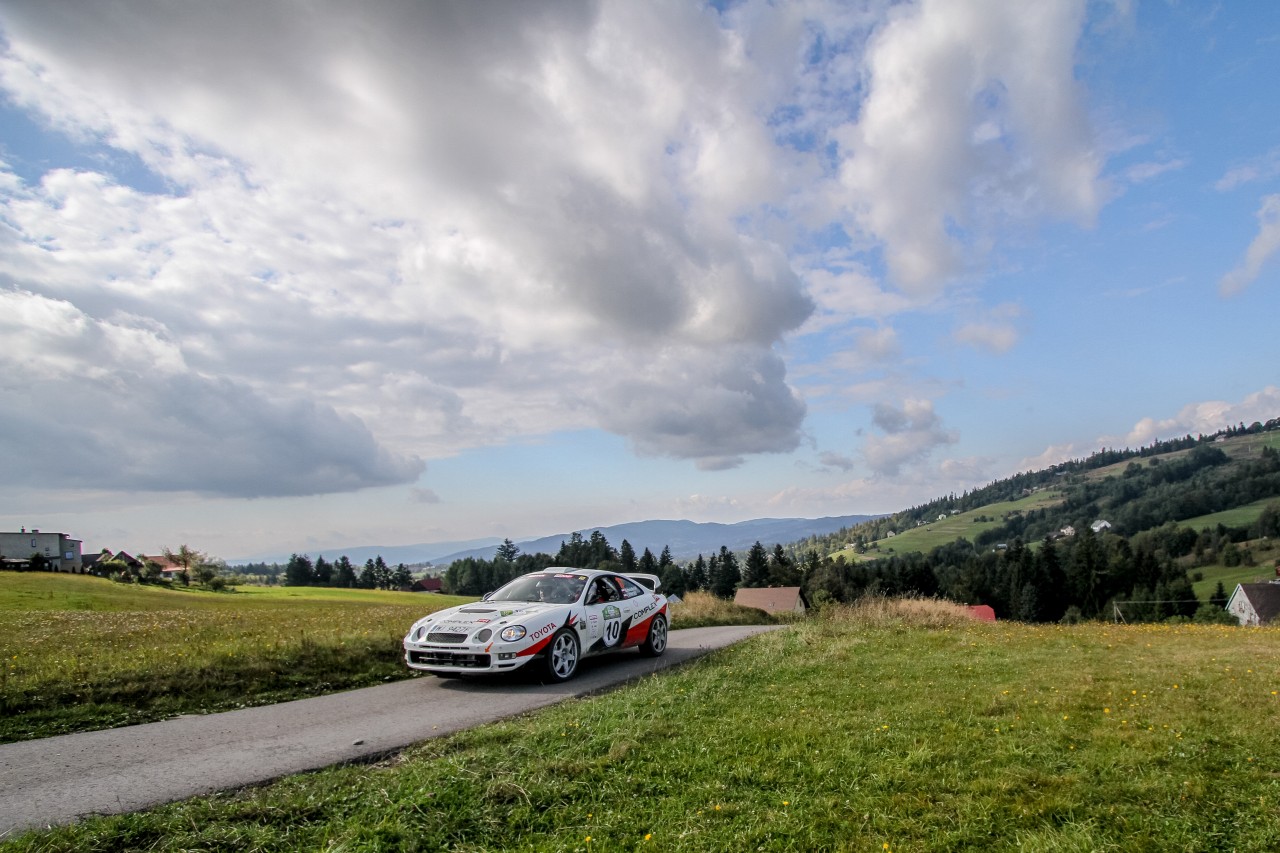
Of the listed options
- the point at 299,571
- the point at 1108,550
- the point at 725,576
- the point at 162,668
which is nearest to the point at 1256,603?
the point at 1108,550

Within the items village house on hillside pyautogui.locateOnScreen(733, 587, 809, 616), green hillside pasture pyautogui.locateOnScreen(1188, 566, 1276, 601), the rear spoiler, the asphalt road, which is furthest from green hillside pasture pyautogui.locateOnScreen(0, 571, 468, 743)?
green hillside pasture pyautogui.locateOnScreen(1188, 566, 1276, 601)

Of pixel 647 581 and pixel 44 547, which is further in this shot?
pixel 44 547

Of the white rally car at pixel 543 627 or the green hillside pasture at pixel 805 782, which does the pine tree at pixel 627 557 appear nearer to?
the white rally car at pixel 543 627

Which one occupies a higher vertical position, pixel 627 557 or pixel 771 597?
pixel 627 557

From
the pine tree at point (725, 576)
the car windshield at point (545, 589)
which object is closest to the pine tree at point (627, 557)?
the pine tree at point (725, 576)

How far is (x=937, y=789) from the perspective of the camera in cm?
457

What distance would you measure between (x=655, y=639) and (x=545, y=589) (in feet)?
9.03

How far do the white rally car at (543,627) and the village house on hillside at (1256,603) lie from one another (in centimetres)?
8602

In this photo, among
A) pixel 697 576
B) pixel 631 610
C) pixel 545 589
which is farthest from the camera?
pixel 697 576

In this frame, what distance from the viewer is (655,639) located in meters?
12.7

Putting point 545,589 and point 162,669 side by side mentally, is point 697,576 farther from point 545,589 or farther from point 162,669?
point 162,669

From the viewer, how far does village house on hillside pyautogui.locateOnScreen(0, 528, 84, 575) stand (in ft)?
275

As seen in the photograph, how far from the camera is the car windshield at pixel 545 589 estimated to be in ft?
35.7

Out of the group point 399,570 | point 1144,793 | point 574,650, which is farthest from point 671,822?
point 399,570
